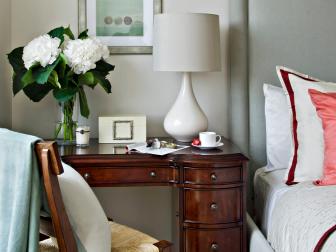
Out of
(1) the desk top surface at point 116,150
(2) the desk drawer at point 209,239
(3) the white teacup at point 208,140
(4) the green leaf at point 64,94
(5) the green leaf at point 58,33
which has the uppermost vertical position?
(5) the green leaf at point 58,33

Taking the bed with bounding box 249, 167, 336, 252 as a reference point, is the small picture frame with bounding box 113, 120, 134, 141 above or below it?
above

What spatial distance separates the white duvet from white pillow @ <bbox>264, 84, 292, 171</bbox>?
334 millimetres

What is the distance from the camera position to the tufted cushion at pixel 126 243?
6.05ft

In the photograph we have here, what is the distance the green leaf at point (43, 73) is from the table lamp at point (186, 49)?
49 centimetres

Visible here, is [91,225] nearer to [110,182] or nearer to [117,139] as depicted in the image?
[110,182]

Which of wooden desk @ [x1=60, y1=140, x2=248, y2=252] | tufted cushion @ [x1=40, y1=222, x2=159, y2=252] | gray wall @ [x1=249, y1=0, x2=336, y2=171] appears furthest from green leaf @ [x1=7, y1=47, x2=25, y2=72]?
gray wall @ [x1=249, y1=0, x2=336, y2=171]

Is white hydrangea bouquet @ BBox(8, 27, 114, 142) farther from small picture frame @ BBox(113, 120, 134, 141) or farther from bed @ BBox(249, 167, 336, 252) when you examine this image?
bed @ BBox(249, 167, 336, 252)

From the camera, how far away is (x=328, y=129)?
2.11 meters

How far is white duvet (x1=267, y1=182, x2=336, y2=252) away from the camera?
169cm

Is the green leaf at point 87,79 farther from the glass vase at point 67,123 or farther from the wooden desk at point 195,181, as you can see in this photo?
the wooden desk at point 195,181

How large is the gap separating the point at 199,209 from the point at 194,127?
458 millimetres

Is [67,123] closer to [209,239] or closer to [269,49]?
[209,239]

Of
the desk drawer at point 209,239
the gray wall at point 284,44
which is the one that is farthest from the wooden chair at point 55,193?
the gray wall at point 284,44

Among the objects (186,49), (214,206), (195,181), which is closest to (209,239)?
(214,206)
